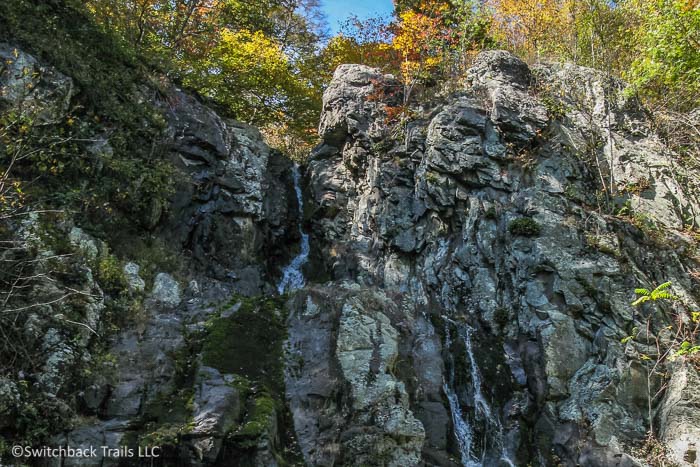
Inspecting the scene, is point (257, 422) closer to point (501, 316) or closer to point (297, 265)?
point (501, 316)

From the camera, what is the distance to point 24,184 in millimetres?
10078

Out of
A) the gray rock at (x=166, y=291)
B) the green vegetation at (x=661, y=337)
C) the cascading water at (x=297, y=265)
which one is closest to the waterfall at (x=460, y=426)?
the green vegetation at (x=661, y=337)

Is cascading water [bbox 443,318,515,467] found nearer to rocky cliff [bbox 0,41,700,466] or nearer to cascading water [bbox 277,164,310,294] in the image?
rocky cliff [bbox 0,41,700,466]

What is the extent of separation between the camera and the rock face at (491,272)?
9234 millimetres

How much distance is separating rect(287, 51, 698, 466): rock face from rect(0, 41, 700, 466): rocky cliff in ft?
0.16

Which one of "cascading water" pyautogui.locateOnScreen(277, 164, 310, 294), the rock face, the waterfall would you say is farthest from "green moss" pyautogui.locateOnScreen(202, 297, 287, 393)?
"cascading water" pyautogui.locateOnScreen(277, 164, 310, 294)

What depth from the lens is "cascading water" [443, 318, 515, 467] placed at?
9.87 meters

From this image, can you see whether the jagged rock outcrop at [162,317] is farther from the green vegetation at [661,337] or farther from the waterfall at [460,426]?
the green vegetation at [661,337]

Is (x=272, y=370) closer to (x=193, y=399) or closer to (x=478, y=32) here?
(x=193, y=399)

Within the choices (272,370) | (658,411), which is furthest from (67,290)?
(658,411)

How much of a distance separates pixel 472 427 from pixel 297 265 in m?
8.14

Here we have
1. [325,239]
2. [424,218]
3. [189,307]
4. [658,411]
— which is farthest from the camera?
[325,239]

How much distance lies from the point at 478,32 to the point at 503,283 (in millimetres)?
12479

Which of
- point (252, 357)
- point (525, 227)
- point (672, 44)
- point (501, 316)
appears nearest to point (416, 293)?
point (501, 316)
